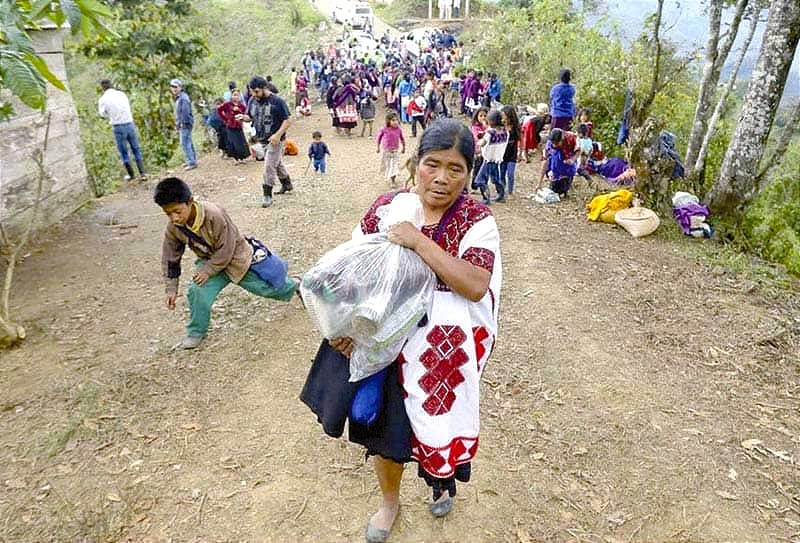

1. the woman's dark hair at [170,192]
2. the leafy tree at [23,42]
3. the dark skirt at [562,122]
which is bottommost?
the dark skirt at [562,122]

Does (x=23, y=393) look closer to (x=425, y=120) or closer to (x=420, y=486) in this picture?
(x=420, y=486)

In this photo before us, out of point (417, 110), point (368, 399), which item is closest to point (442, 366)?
point (368, 399)

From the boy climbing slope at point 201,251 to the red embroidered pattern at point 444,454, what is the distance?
216 cm

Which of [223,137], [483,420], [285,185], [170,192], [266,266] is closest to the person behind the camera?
[170,192]

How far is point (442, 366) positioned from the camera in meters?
1.80

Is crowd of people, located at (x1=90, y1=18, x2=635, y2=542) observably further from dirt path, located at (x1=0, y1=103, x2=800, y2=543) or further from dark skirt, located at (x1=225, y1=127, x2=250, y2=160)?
dark skirt, located at (x1=225, y1=127, x2=250, y2=160)

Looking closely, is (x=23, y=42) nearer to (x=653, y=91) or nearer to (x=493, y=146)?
(x=493, y=146)

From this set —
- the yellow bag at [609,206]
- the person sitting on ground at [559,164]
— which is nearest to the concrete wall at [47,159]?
the person sitting on ground at [559,164]

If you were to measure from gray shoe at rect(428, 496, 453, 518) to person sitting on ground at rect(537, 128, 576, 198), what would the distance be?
5880mm

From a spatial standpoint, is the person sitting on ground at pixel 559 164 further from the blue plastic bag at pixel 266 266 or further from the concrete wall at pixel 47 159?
the concrete wall at pixel 47 159

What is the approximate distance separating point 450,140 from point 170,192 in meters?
2.09

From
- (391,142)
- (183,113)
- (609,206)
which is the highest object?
(183,113)

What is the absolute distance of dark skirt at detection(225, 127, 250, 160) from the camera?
9602 mm

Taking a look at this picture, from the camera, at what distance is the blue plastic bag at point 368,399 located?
6.03 ft
